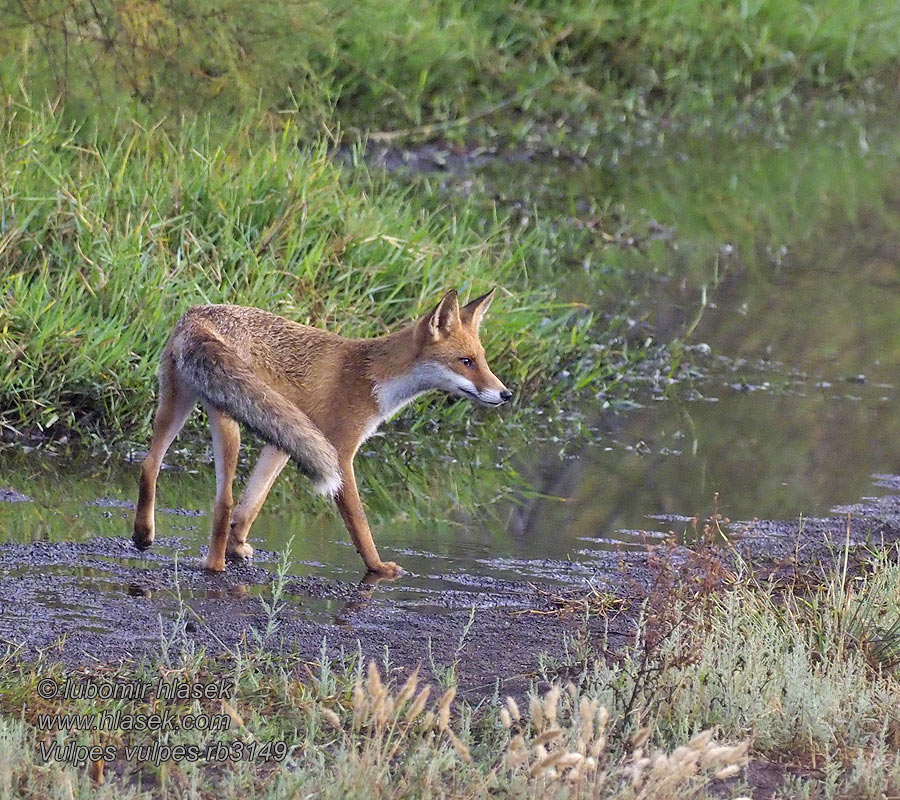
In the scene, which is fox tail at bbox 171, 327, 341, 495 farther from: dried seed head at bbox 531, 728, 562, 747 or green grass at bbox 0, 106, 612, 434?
dried seed head at bbox 531, 728, 562, 747

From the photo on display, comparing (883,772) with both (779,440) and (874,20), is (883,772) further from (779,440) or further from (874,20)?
(874,20)

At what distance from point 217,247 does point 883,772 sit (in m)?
5.43

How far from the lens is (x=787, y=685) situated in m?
4.51

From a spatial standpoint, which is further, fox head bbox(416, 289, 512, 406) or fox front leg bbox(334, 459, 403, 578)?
fox head bbox(416, 289, 512, 406)

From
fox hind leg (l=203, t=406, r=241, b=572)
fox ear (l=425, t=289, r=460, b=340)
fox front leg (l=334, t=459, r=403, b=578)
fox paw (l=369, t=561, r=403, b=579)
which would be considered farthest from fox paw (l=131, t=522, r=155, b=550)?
fox ear (l=425, t=289, r=460, b=340)

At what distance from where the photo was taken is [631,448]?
320 inches

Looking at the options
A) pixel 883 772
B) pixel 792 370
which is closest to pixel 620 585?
pixel 883 772

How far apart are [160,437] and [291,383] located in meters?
0.58

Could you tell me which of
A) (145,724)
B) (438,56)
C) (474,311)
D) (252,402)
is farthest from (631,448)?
(438,56)

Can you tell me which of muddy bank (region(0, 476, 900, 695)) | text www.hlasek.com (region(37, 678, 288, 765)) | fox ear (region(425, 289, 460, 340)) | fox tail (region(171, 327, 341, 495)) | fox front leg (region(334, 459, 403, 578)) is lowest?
text www.hlasek.com (region(37, 678, 288, 765))

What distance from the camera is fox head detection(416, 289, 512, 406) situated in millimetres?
6246

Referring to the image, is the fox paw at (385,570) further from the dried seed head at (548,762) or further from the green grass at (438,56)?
the green grass at (438,56)

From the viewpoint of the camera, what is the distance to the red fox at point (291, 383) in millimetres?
5691

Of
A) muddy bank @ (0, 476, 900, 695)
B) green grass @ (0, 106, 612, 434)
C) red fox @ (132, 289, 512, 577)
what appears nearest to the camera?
muddy bank @ (0, 476, 900, 695)
